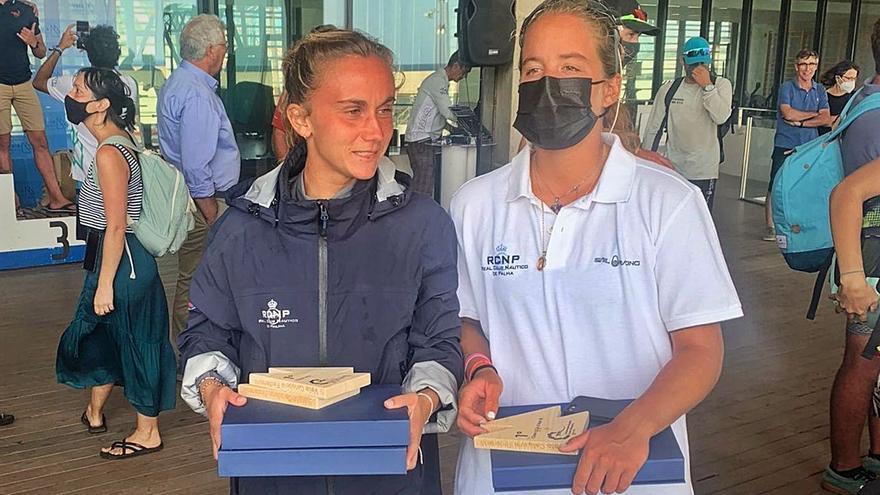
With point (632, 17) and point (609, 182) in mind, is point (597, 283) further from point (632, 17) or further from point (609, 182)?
point (632, 17)

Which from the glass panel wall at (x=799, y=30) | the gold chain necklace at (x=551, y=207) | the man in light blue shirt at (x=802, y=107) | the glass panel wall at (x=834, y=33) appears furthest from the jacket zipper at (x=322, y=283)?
the glass panel wall at (x=834, y=33)

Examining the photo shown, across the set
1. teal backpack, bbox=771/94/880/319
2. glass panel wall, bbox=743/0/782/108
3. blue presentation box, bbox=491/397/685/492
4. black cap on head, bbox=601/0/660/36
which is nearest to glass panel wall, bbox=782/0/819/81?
glass panel wall, bbox=743/0/782/108

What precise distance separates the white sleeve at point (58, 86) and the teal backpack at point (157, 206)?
175 inches

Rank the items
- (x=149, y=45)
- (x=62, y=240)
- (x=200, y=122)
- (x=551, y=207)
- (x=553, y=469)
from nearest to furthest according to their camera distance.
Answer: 1. (x=553, y=469)
2. (x=551, y=207)
3. (x=200, y=122)
4. (x=62, y=240)
5. (x=149, y=45)

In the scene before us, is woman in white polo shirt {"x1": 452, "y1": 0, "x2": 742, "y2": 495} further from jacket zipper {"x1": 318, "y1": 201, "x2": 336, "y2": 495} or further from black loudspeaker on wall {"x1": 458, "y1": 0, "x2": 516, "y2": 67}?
black loudspeaker on wall {"x1": 458, "y1": 0, "x2": 516, "y2": 67}

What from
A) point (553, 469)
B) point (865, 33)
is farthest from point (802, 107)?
point (865, 33)

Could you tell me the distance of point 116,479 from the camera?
11.6 ft

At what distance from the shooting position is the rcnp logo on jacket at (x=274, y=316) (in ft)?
5.32

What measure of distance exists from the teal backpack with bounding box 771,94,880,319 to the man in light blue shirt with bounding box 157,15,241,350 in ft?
8.94

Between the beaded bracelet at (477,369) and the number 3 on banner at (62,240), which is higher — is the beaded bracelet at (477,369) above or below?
above

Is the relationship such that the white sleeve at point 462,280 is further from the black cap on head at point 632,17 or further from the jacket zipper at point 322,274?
the black cap on head at point 632,17

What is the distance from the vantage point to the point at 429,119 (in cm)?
789

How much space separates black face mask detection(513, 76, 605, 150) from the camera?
5.13 feet

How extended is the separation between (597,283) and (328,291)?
19.6 inches
